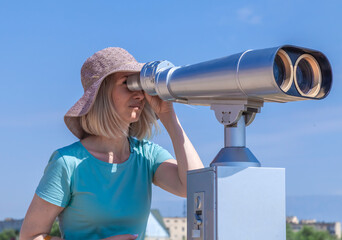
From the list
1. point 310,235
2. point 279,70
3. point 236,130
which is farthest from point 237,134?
point 310,235

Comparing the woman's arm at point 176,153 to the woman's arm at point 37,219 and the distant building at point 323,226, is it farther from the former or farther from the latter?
the distant building at point 323,226

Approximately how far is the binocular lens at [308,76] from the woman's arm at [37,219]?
1098 mm

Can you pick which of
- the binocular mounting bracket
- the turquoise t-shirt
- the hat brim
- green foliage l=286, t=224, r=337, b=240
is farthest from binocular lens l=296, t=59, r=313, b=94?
green foliage l=286, t=224, r=337, b=240

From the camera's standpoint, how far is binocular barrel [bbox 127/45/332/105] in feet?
4.36

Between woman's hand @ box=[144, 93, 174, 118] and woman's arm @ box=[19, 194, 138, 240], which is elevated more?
woman's hand @ box=[144, 93, 174, 118]

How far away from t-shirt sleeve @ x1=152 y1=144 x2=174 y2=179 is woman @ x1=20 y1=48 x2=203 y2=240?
4 centimetres

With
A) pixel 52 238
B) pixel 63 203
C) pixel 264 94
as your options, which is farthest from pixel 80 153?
pixel 264 94

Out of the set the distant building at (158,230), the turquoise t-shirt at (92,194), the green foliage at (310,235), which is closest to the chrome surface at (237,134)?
the turquoise t-shirt at (92,194)

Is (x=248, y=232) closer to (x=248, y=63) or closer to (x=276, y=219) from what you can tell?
(x=276, y=219)

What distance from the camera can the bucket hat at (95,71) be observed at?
7.02 ft

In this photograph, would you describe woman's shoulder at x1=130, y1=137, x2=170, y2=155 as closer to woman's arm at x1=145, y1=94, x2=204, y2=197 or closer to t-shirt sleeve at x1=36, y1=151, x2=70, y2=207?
woman's arm at x1=145, y1=94, x2=204, y2=197

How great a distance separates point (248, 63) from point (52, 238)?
112 centimetres

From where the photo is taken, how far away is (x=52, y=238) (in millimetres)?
2062

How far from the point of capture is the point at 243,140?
4.91 feet
